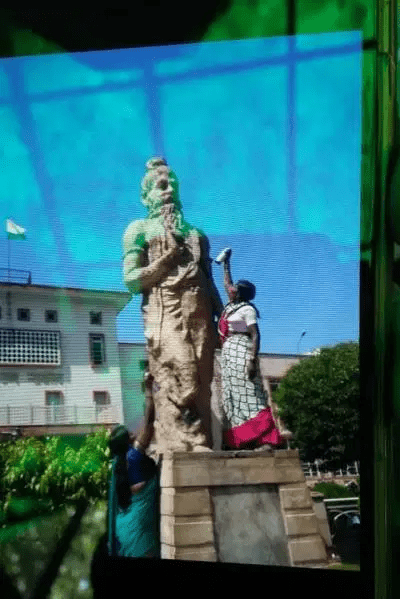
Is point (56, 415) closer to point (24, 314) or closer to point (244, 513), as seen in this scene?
point (24, 314)

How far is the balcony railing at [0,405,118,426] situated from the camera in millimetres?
2453

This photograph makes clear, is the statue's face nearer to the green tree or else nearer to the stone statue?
the stone statue

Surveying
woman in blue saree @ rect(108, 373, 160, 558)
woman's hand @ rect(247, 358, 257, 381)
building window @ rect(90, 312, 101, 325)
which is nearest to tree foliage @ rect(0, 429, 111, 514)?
woman in blue saree @ rect(108, 373, 160, 558)

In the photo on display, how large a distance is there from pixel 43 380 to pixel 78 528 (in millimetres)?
420

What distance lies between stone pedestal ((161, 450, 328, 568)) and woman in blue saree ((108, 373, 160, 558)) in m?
0.09

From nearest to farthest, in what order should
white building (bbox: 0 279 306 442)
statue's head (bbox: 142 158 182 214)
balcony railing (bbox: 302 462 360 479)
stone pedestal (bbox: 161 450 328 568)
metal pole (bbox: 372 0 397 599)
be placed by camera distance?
metal pole (bbox: 372 0 397 599) < balcony railing (bbox: 302 462 360 479) < stone pedestal (bbox: 161 450 328 568) < statue's head (bbox: 142 158 182 214) < white building (bbox: 0 279 306 442)

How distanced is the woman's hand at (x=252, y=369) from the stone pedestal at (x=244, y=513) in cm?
20

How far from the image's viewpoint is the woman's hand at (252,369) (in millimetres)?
2291

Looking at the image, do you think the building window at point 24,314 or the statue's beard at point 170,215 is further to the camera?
the building window at point 24,314

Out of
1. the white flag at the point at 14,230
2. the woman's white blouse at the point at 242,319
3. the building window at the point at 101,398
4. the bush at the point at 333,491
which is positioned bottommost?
the bush at the point at 333,491

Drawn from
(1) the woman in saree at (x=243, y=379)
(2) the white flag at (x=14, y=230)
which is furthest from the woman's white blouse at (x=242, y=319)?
(2) the white flag at (x=14, y=230)

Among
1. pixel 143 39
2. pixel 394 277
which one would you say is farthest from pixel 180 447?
pixel 143 39

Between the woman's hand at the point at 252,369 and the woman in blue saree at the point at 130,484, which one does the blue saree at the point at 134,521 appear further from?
the woman's hand at the point at 252,369

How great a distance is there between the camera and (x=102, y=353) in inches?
97.7
